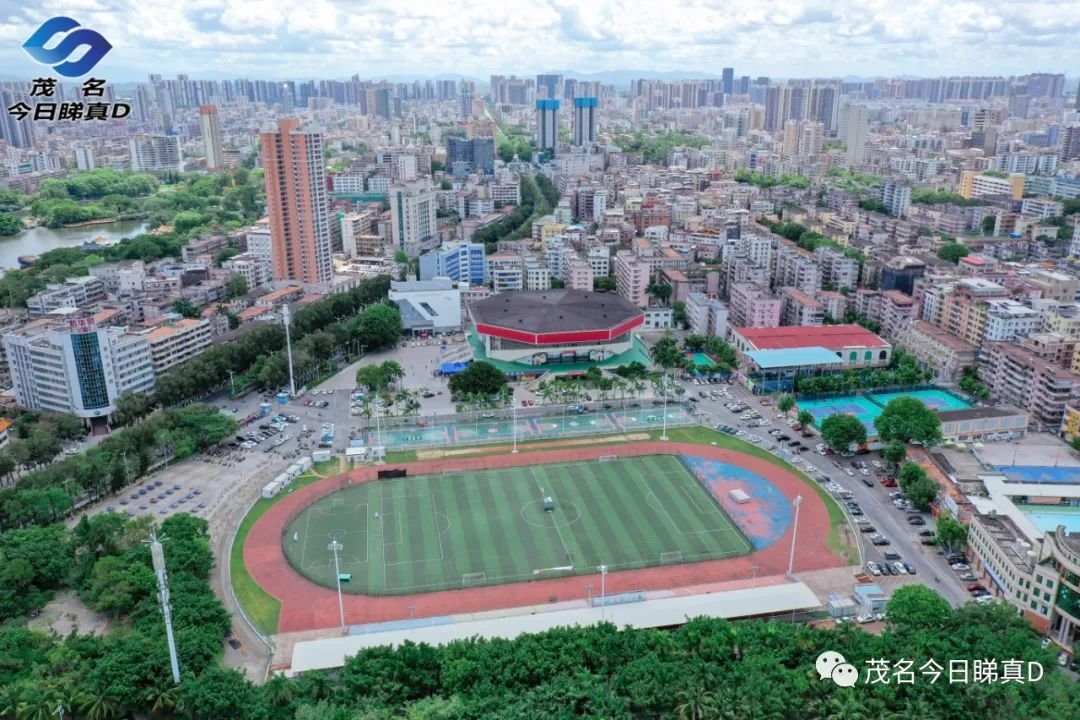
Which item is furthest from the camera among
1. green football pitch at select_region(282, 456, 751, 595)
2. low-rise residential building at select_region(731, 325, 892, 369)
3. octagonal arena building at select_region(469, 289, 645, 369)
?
octagonal arena building at select_region(469, 289, 645, 369)

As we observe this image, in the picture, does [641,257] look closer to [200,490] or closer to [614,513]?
[614,513]

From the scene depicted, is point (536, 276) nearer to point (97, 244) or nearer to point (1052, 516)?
point (1052, 516)

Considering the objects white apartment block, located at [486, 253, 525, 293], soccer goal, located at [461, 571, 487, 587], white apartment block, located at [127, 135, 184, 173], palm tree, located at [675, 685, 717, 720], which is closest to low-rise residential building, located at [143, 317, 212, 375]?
white apartment block, located at [486, 253, 525, 293]

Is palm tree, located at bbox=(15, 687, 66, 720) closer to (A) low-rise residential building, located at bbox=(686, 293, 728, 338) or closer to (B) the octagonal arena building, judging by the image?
(B) the octagonal arena building

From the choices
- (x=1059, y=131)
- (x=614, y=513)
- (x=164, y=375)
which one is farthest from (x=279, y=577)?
(x=1059, y=131)

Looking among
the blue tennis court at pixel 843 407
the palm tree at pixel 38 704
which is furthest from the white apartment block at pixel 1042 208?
the palm tree at pixel 38 704

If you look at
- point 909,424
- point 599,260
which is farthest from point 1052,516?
point 599,260

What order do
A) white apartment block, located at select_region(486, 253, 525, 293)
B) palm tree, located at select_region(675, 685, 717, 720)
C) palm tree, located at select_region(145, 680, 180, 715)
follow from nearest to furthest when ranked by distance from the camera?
palm tree, located at select_region(675, 685, 717, 720) < palm tree, located at select_region(145, 680, 180, 715) < white apartment block, located at select_region(486, 253, 525, 293)
